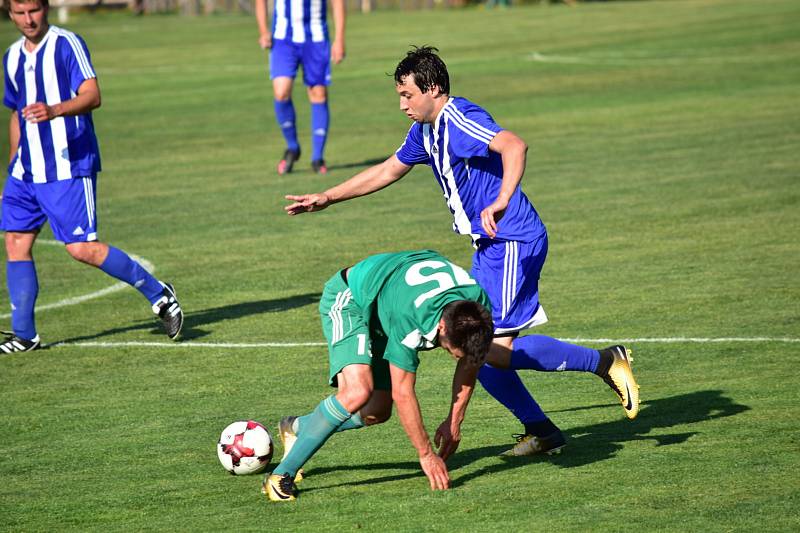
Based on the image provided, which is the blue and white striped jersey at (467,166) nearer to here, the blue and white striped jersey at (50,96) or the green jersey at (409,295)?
the green jersey at (409,295)

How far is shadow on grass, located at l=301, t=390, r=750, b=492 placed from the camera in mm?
6664

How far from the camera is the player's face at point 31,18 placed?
29.5 ft

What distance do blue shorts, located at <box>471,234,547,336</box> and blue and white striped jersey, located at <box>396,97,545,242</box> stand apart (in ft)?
0.19

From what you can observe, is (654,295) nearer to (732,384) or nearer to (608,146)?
(732,384)

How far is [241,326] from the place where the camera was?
10.1m

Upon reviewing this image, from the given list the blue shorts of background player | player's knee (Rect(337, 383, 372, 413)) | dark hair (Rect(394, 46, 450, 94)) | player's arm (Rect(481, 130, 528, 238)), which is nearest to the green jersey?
player's knee (Rect(337, 383, 372, 413))

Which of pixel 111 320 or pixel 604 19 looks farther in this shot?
pixel 604 19

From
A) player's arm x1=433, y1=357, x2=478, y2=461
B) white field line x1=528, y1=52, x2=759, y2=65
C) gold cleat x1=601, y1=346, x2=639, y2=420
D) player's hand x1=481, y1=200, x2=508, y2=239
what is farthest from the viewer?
white field line x1=528, y1=52, x2=759, y2=65

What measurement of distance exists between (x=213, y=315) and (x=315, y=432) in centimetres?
453

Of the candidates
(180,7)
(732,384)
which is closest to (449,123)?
(732,384)

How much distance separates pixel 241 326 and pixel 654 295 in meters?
3.21

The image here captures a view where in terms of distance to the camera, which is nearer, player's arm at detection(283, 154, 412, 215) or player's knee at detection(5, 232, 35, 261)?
player's arm at detection(283, 154, 412, 215)

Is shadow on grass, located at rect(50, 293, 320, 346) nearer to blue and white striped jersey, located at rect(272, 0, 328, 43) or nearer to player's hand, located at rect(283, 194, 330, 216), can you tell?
player's hand, located at rect(283, 194, 330, 216)

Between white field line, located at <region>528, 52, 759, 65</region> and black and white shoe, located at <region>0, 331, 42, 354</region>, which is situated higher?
black and white shoe, located at <region>0, 331, 42, 354</region>
